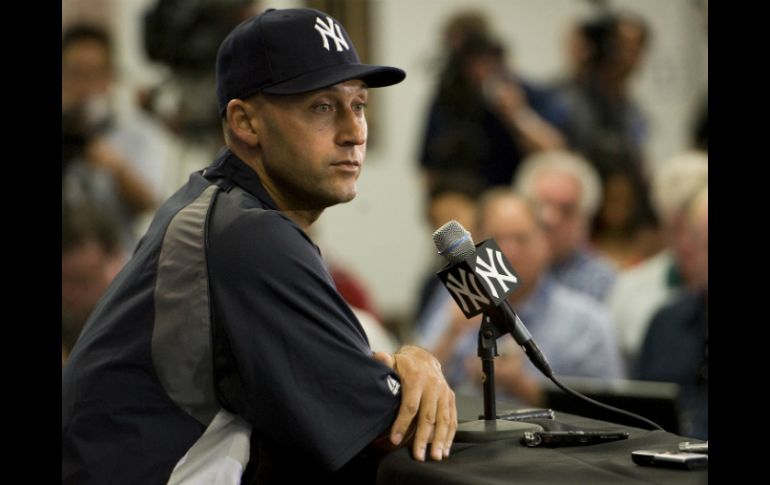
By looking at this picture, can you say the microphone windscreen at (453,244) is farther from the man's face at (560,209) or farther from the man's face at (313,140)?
the man's face at (560,209)

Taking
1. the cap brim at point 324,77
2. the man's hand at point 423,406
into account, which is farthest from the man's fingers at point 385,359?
the cap brim at point 324,77

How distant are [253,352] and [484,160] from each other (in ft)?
14.9

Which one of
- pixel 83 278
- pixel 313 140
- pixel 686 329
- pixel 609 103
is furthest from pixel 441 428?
pixel 609 103

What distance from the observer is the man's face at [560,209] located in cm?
614

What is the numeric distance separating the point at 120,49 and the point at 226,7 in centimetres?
56

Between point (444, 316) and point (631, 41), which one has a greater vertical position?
point (631, 41)

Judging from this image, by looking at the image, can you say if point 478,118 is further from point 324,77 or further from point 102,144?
point 324,77

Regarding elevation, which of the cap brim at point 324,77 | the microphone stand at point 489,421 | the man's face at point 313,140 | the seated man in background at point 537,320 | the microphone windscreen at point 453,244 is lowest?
the seated man in background at point 537,320

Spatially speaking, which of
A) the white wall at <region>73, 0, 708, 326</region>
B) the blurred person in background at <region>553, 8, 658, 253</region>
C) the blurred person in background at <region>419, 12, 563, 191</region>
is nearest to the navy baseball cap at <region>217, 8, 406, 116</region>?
the white wall at <region>73, 0, 708, 326</region>

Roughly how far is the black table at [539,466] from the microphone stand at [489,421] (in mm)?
26

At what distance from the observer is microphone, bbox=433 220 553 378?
2221 millimetres
